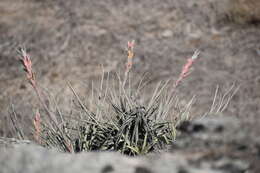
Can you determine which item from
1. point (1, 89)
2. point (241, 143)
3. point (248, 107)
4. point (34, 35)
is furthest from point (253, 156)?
point (34, 35)

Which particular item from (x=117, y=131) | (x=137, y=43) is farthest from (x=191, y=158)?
(x=137, y=43)

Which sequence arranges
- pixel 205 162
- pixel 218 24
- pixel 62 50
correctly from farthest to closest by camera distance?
pixel 218 24 < pixel 62 50 < pixel 205 162

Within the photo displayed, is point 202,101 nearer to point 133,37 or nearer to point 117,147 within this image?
point 133,37

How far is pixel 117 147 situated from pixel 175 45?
3.25 meters

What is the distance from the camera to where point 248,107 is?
4.21 meters

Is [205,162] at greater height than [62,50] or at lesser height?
greater

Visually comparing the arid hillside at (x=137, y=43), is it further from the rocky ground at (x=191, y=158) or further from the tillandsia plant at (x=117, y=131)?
the rocky ground at (x=191, y=158)

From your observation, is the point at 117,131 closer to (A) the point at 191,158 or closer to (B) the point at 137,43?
(A) the point at 191,158

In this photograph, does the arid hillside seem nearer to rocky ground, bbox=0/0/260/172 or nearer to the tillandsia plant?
rocky ground, bbox=0/0/260/172

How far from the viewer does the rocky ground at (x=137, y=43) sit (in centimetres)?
464

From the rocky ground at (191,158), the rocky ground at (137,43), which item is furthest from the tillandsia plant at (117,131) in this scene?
the rocky ground at (137,43)

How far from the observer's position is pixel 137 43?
532 cm

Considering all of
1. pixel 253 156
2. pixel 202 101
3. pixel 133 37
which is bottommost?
pixel 202 101

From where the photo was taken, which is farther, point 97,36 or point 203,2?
point 203,2
